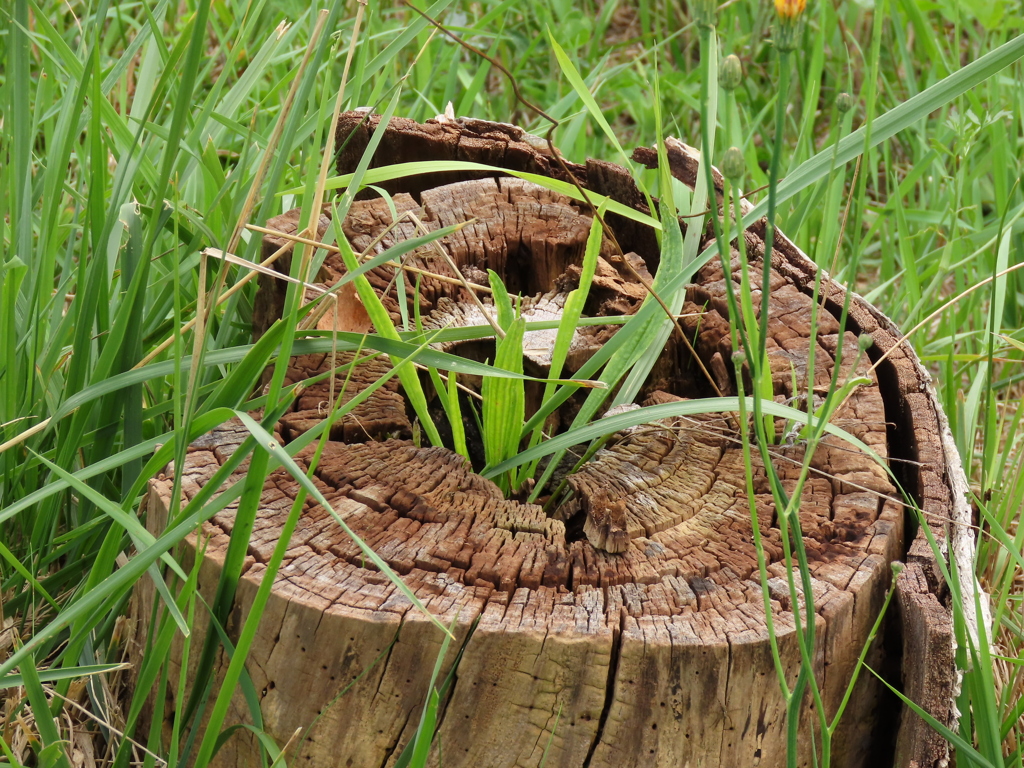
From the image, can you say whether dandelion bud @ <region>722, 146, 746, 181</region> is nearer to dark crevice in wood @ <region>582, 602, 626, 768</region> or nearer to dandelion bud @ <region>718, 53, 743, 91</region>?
dandelion bud @ <region>718, 53, 743, 91</region>

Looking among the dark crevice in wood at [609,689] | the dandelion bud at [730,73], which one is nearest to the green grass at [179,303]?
the dandelion bud at [730,73]

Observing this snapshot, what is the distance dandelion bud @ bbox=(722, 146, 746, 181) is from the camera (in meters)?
0.66

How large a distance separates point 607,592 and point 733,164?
0.54 m

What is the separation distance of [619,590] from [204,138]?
4.39 feet

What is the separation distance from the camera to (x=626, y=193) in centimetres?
171

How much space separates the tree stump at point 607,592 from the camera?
979 mm

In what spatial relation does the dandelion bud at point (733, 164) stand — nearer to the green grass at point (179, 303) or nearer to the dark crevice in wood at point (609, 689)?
the green grass at point (179, 303)

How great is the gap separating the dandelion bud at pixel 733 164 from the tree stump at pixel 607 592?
329mm

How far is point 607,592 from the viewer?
40.8 inches

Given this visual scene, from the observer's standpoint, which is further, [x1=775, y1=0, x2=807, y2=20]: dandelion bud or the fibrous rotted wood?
the fibrous rotted wood

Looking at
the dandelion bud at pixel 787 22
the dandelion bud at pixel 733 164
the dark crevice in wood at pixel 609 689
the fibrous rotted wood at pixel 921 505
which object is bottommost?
the dark crevice in wood at pixel 609 689

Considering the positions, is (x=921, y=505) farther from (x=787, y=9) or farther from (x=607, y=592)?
(x=787, y=9)

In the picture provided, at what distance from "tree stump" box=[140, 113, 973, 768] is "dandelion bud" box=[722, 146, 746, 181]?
0.33 meters

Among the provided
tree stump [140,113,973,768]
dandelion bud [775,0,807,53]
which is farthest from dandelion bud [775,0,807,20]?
tree stump [140,113,973,768]
